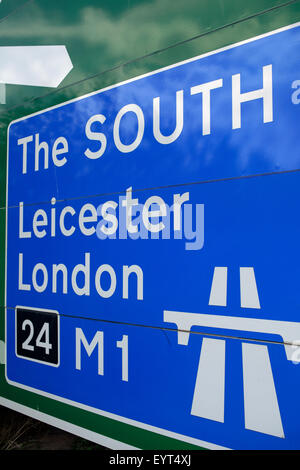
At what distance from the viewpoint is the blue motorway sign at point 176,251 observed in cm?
119

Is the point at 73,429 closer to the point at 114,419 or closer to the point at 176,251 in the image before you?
the point at 114,419

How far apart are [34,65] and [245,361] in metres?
1.63

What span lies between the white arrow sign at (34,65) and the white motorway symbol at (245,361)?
118cm

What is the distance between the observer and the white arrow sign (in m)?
1.84

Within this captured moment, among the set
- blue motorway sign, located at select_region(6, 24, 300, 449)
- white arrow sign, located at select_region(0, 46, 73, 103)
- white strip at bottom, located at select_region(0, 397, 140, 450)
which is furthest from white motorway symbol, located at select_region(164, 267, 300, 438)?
white arrow sign, located at select_region(0, 46, 73, 103)

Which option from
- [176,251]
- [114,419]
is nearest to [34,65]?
[176,251]

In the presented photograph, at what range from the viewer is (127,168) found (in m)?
1.56

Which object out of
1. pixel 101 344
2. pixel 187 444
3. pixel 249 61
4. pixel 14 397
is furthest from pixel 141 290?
pixel 14 397

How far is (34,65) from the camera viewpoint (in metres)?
1.96

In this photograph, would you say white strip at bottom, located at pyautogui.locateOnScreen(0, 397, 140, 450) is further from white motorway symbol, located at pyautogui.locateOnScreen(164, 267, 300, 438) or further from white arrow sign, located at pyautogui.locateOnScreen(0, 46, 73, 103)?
white arrow sign, located at pyautogui.locateOnScreen(0, 46, 73, 103)

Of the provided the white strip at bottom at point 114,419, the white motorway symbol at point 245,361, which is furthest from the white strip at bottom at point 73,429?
the white motorway symbol at point 245,361

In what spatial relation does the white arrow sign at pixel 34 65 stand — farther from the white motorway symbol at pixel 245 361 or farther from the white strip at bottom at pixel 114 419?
the white strip at bottom at pixel 114 419

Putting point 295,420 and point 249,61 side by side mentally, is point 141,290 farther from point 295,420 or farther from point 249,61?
point 249,61

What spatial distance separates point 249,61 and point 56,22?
1030mm
